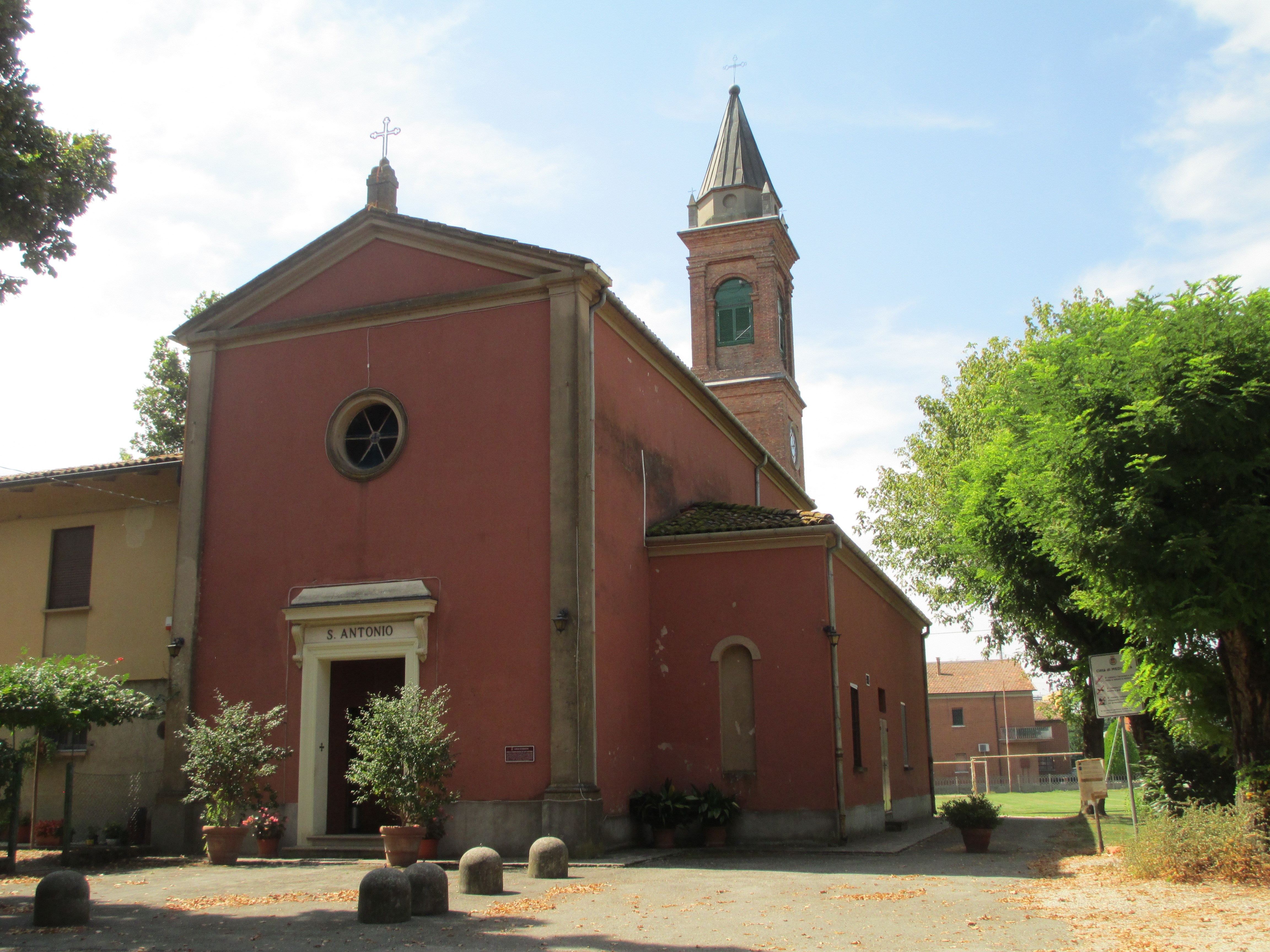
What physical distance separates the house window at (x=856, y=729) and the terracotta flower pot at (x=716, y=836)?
3049 mm

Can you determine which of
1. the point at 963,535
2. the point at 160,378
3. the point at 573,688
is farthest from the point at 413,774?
the point at 160,378

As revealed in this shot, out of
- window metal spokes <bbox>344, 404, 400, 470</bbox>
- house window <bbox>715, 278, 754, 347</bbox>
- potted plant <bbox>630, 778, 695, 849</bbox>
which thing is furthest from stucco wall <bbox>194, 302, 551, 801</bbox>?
Answer: house window <bbox>715, 278, 754, 347</bbox>

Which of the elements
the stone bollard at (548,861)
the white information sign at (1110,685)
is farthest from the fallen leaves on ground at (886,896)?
the white information sign at (1110,685)

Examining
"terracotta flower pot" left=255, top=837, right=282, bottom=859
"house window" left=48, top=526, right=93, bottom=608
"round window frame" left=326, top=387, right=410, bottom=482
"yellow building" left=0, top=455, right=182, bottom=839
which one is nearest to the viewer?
"terracotta flower pot" left=255, top=837, right=282, bottom=859

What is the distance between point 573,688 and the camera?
1452 centimetres

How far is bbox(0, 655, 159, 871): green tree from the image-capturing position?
1409cm

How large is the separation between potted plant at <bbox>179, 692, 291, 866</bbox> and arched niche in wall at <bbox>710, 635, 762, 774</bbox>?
6.55 metres

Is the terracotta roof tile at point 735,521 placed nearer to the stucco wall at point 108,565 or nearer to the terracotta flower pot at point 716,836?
the terracotta flower pot at point 716,836

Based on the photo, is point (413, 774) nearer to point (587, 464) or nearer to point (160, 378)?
point (587, 464)

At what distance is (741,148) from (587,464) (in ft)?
85.2

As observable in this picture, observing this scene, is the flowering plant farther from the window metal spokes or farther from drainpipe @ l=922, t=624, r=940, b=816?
drainpipe @ l=922, t=624, r=940, b=816

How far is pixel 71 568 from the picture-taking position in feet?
66.5

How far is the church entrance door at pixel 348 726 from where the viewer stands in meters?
16.5

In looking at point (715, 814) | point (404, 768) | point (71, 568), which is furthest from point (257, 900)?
point (71, 568)
